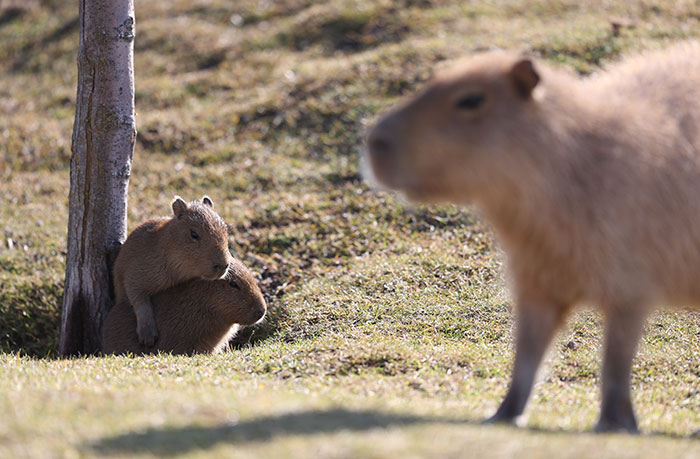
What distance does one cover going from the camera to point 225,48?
1458cm

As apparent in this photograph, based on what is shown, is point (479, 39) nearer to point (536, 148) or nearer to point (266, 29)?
point (266, 29)

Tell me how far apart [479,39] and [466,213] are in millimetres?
4663

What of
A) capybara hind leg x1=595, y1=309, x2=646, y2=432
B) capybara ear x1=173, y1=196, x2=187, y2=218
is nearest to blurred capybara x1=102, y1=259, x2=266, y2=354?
capybara ear x1=173, y1=196, x2=187, y2=218

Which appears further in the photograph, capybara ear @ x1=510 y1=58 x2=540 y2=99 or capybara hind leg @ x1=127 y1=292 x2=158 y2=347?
capybara hind leg @ x1=127 y1=292 x2=158 y2=347

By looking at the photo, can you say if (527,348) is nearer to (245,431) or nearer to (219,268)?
(245,431)

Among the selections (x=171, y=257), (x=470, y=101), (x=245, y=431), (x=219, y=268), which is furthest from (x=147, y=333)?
(x=470, y=101)

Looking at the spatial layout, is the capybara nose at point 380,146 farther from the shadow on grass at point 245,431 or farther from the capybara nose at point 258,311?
the capybara nose at point 258,311

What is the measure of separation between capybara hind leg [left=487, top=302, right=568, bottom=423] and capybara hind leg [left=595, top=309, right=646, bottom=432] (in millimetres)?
291

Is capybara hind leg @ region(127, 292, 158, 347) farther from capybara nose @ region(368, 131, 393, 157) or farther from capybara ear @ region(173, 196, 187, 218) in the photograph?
capybara nose @ region(368, 131, 393, 157)

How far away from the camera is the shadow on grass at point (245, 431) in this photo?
3.24m

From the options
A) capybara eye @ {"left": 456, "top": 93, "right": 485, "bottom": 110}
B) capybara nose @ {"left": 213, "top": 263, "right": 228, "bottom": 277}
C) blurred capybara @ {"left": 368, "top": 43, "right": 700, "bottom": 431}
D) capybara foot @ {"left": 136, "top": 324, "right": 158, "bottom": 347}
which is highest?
capybara eye @ {"left": 456, "top": 93, "right": 485, "bottom": 110}

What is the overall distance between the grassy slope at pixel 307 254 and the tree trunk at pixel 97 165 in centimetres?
85

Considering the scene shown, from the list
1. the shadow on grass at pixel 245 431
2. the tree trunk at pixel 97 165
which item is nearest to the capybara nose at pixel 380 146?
the shadow on grass at pixel 245 431

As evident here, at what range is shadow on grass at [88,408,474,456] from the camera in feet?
10.6
